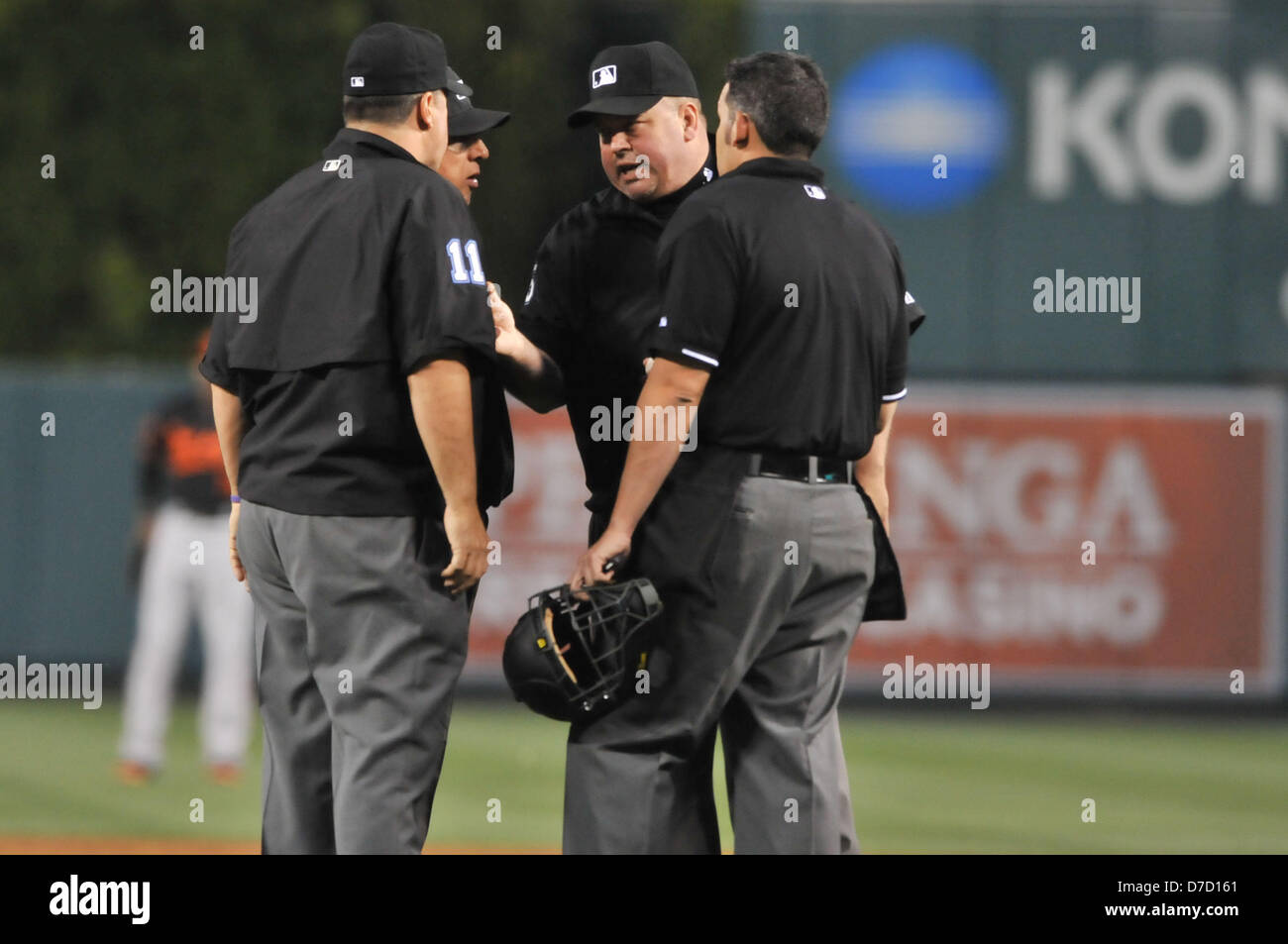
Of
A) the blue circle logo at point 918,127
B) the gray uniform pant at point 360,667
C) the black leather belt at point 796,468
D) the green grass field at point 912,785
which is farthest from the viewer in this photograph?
the blue circle logo at point 918,127

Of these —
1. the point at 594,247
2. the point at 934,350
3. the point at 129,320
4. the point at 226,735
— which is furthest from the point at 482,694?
the point at 129,320

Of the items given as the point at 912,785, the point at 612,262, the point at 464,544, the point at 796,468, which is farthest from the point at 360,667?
the point at 912,785

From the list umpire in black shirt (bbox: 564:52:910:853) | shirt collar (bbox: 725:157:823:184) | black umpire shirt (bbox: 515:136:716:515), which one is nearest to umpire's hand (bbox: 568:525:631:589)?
umpire in black shirt (bbox: 564:52:910:853)

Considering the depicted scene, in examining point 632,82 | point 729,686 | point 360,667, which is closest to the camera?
point 360,667

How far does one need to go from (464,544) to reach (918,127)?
7385mm

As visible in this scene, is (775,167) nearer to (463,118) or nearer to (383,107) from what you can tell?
(463,118)

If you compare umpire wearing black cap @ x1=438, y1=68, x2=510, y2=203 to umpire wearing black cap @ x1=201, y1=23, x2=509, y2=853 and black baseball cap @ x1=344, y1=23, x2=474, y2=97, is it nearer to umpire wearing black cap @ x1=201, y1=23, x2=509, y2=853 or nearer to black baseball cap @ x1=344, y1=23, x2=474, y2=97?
black baseball cap @ x1=344, y1=23, x2=474, y2=97

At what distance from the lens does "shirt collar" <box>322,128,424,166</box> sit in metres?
4.20

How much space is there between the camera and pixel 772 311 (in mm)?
4156

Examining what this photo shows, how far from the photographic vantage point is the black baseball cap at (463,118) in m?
4.46

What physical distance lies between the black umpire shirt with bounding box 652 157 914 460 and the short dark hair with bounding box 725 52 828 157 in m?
0.07

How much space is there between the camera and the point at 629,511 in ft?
13.4

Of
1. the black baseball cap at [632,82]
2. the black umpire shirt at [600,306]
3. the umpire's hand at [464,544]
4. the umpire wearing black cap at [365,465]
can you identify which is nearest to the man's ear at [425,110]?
the umpire wearing black cap at [365,465]

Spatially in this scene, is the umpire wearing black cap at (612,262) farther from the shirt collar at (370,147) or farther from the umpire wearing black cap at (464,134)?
the shirt collar at (370,147)
